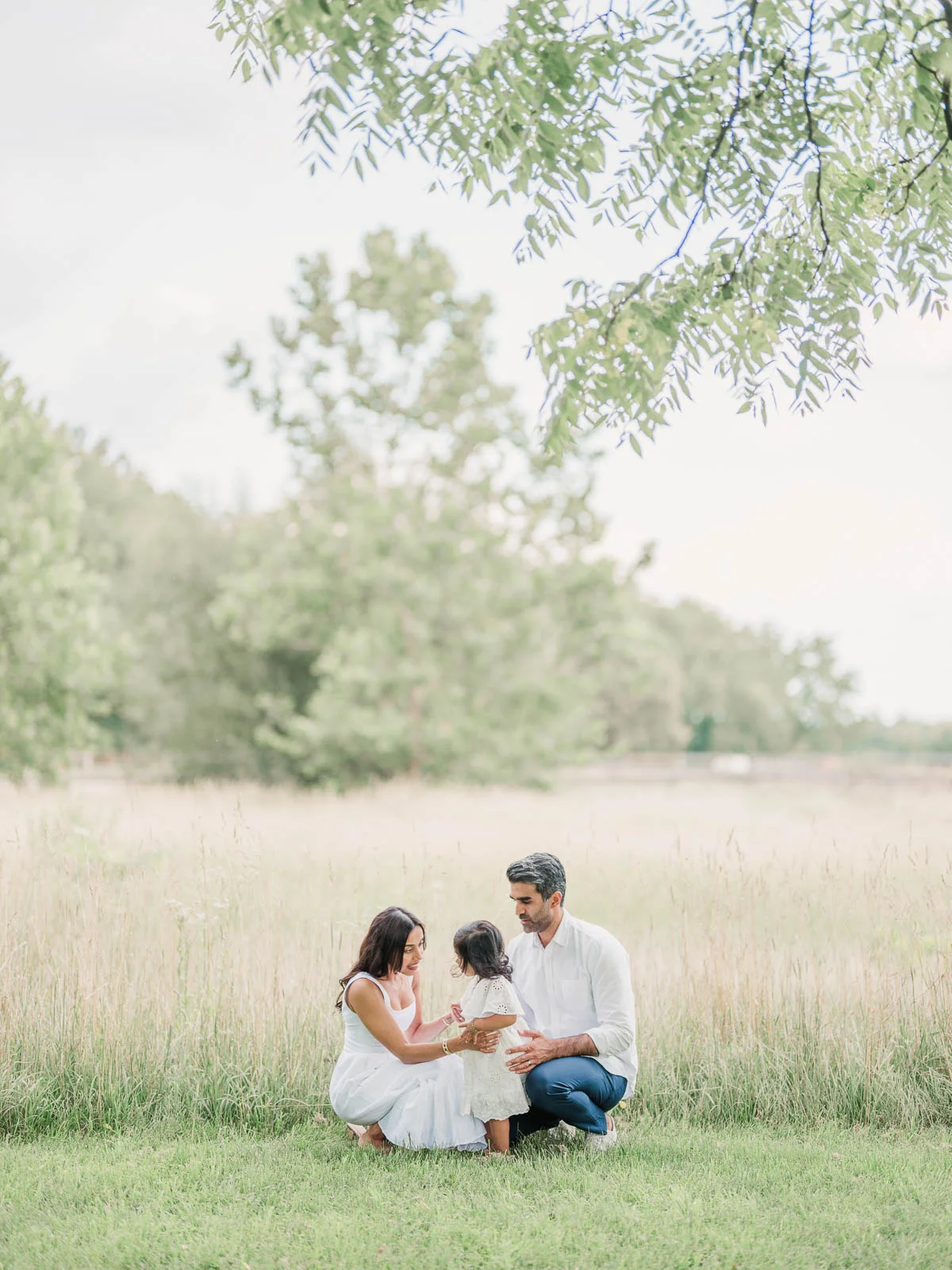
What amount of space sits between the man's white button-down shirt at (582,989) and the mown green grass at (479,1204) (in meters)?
0.48

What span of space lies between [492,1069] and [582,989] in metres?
0.52

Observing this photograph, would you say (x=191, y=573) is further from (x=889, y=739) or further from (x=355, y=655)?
(x=889, y=739)

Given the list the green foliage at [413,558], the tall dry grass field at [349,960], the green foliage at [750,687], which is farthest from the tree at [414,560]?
the green foliage at [750,687]

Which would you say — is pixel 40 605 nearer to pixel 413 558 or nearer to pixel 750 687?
pixel 413 558

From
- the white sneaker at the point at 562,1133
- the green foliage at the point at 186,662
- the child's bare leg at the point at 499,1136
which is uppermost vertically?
the green foliage at the point at 186,662

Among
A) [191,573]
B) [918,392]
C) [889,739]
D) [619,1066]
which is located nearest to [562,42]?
[619,1066]

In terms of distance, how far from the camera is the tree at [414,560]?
69.3 feet

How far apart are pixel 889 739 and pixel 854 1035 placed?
211 feet

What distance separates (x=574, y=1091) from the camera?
4.78 m

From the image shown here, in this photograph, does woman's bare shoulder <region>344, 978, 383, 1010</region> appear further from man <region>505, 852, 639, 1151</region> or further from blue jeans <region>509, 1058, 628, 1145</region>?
blue jeans <region>509, 1058, 628, 1145</region>

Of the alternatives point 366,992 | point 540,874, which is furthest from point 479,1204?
point 540,874

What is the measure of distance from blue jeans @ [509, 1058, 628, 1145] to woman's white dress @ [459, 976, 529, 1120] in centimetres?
8

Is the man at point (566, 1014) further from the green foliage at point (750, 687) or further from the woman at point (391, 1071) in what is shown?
the green foliage at point (750, 687)

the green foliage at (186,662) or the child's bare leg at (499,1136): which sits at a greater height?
the green foliage at (186,662)
